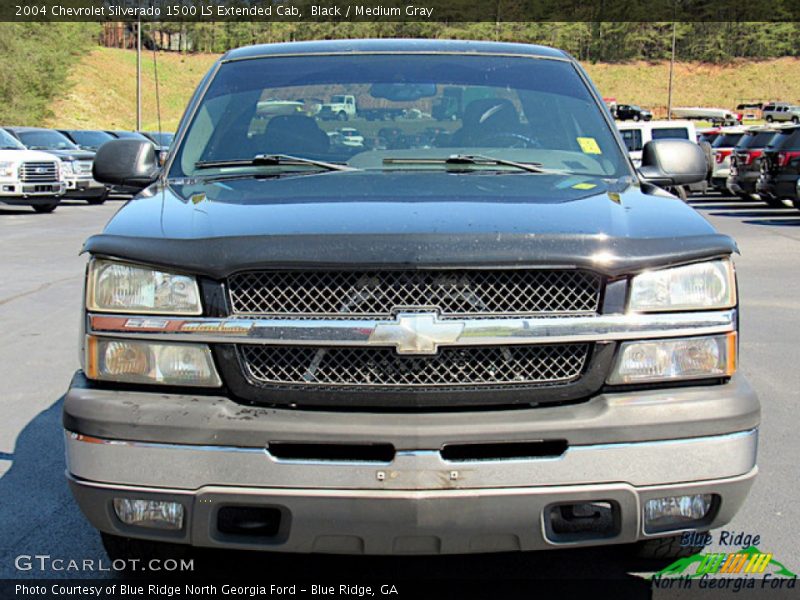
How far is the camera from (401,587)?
11.7ft

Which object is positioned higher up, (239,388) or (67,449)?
(239,388)

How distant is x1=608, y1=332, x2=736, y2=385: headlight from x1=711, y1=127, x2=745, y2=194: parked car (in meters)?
25.7

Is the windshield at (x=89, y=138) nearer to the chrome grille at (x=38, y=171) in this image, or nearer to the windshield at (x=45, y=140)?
the windshield at (x=45, y=140)

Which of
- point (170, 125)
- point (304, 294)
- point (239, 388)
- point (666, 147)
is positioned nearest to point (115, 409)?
point (239, 388)

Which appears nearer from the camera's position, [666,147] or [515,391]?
[515,391]

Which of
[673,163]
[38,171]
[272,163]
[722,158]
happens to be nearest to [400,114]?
[272,163]

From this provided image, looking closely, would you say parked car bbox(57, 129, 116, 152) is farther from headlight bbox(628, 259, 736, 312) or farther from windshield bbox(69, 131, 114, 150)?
headlight bbox(628, 259, 736, 312)

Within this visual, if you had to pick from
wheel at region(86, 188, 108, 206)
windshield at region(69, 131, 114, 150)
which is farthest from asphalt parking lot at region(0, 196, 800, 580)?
windshield at region(69, 131, 114, 150)

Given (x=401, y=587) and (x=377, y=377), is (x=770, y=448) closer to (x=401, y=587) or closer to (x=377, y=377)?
(x=401, y=587)

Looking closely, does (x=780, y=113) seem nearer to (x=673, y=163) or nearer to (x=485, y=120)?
(x=673, y=163)

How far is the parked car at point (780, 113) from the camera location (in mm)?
66875

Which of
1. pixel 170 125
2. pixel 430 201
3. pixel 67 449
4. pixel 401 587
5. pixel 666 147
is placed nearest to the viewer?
pixel 67 449

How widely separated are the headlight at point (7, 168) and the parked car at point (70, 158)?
1.96 metres

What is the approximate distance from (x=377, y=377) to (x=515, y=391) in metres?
0.38
